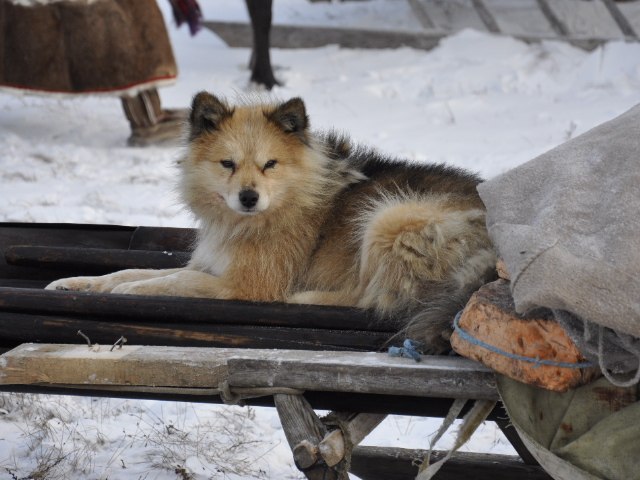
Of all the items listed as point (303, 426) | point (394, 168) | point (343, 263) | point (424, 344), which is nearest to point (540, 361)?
point (424, 344)

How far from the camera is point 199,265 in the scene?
3840 mm

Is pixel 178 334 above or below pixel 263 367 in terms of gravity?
below

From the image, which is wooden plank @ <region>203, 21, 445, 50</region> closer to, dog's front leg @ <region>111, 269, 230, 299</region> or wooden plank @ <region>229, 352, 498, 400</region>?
dog's front leg @ <region>111, 269, 230, 299</region>

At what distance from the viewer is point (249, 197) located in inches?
138

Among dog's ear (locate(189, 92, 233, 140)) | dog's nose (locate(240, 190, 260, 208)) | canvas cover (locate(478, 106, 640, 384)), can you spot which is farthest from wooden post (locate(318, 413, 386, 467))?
dog's ear (locate(189, 92, 233, 140))

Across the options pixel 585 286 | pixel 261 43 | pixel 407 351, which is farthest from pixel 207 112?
pixel 261 43

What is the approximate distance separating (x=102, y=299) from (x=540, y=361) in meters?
1.50

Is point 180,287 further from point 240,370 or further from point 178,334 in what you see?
point 240,370

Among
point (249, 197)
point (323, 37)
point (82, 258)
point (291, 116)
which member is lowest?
point (323, 37)

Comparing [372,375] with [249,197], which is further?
[249,197]

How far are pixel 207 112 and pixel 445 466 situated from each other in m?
1.62

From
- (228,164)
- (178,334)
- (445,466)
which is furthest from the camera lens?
(228,164)

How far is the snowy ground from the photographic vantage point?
145 inches

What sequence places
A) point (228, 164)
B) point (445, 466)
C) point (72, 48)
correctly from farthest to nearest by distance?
point (72, 48)
point (228, 164)
point (445, 466)
